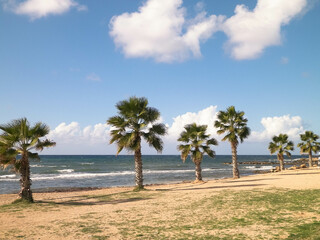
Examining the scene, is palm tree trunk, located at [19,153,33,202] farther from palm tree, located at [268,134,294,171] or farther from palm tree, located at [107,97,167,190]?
palm tree, located at [268,134,294,171]

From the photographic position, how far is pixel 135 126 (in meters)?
22.3

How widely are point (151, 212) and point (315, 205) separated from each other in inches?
308

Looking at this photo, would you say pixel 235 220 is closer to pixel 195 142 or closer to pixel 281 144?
pixel 195 142

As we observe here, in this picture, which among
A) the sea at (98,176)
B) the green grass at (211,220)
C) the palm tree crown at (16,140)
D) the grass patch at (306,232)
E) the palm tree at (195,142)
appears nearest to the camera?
the grass patch at (306,232)

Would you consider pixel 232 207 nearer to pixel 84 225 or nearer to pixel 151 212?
pixel 151 212

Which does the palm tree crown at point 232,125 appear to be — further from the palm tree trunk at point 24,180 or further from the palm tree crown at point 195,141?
the palm tree trunk at point 24,180

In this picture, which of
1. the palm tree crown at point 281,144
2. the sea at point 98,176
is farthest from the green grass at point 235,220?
the palm tree crown at point 281,144

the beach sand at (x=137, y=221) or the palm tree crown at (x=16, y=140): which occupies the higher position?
the palm tree crown at (x=16, y=140)

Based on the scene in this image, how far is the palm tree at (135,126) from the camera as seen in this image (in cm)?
2206

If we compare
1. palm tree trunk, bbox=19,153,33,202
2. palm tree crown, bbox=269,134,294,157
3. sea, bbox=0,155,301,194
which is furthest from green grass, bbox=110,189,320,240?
palm tree crown, bbox=269,134,294,157

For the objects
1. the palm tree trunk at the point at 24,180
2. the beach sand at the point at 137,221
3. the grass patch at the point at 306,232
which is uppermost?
the palm tree trunk at the point at 24,180

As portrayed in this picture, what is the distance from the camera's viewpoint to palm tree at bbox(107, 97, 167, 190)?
22.1 metres

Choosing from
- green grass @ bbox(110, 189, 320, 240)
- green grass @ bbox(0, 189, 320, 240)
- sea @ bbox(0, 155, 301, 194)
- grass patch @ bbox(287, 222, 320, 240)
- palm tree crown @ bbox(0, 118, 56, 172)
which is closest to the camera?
grass patch @ bbox(287, 222, 320, 240)

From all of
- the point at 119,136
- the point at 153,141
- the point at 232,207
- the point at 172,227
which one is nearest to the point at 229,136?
the point at 153,141
